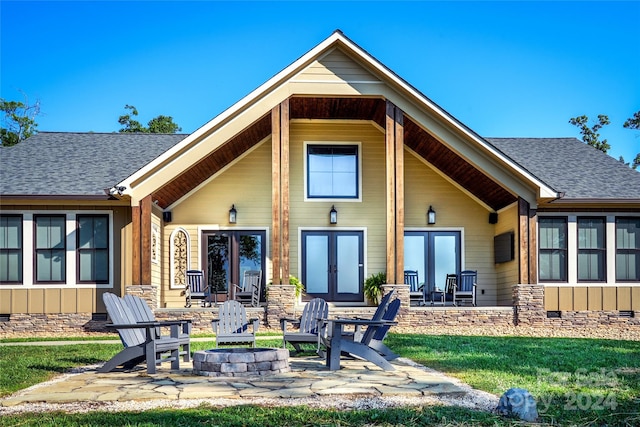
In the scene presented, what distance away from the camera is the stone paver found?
21.9ft

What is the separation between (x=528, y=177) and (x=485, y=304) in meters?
4.03

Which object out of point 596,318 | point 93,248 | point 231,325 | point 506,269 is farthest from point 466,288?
point 93,248

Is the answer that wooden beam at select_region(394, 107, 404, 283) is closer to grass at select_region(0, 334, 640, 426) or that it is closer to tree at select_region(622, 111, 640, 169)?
grass at select_region(0, 334, 640, 426)

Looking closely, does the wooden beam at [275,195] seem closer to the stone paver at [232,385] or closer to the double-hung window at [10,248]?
the double-hung window at [10,248]

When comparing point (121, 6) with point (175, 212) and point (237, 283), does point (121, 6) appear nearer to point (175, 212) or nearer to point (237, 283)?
point (175, 212)

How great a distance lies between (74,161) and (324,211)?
6.06 meters

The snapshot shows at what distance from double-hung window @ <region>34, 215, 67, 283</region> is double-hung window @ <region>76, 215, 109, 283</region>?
0.37m

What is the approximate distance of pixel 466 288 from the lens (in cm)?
1723

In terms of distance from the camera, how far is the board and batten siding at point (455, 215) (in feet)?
58.9

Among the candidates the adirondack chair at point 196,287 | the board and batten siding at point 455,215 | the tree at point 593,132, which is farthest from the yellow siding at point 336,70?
the tree at point 593,132

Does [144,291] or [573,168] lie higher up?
[573,168]

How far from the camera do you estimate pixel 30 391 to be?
7137 mm

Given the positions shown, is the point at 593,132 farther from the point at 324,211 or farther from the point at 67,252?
the point at 67,252

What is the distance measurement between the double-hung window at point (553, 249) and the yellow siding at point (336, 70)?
5199mm
